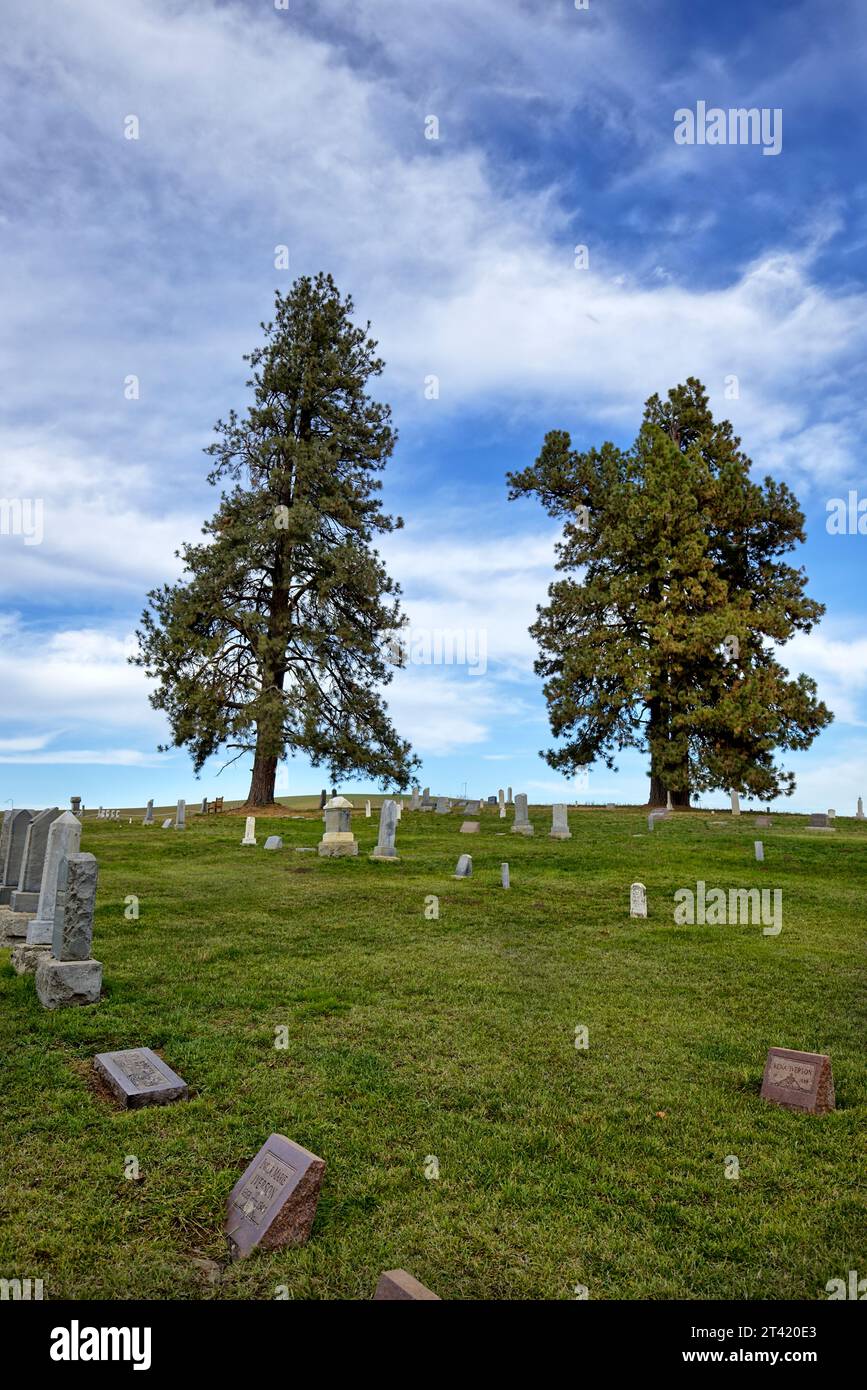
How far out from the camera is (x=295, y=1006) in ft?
29.4

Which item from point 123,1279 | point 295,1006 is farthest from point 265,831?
point 123,1279

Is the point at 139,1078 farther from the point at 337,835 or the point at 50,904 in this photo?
the point at 337,835

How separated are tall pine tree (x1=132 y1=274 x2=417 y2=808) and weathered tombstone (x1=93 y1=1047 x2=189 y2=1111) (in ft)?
81.5

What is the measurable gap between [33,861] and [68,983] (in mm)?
2827

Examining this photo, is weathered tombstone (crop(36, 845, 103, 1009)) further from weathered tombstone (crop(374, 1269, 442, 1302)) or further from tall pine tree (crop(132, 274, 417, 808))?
tall pine tree (crop(132, 274, 417, 808))

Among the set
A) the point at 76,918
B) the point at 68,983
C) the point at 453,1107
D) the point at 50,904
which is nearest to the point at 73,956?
the point at 68,983

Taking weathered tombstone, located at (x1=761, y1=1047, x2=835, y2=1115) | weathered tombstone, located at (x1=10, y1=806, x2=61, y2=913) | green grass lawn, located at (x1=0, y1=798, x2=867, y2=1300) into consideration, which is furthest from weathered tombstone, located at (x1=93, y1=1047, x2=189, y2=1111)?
weathered tombstone, located at (x1=761, y1=1047, x2=835, y2=1115)

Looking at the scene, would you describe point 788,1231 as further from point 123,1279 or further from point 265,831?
point 265,831

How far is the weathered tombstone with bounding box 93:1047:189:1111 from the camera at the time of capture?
20.8 feet

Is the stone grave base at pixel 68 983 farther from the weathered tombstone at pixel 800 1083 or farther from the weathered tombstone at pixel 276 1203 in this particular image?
the weathered tombstone at pixel 800 1083

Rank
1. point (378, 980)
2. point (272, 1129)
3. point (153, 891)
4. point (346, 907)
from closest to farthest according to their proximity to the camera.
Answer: point (272, 1129) → point (378, 980) → point (346, 907) → point (153, 891)

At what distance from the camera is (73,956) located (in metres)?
8.65
